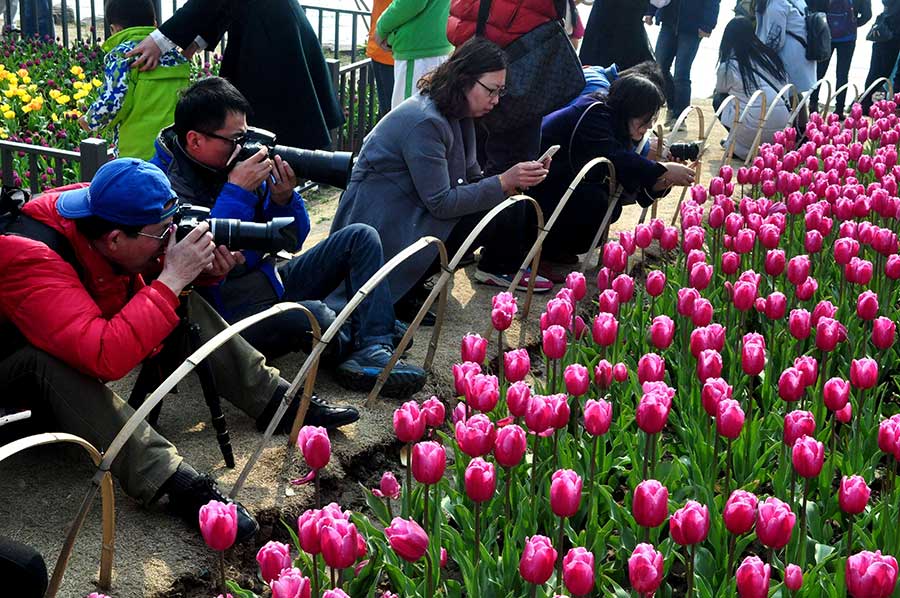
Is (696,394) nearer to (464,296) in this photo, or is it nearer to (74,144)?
(464,296)

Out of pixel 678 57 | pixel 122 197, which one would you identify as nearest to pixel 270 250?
pixel 122 197

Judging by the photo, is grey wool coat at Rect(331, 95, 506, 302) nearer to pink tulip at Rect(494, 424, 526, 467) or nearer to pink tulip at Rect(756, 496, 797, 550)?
pink tulip at Rect(494, 424, 526, 467)

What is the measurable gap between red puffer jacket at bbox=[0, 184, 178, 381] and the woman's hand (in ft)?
6.29

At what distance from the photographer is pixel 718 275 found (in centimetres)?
462

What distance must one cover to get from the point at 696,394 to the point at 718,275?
1.17 meters

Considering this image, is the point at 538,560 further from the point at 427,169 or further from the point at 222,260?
the point at 427,169

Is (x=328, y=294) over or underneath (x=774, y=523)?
underneath

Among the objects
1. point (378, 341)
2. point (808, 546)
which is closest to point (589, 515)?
point (808, 546)

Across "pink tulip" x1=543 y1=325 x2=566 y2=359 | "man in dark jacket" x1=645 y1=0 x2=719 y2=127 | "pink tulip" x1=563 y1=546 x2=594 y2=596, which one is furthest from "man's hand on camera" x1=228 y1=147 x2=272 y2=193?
"man in dark jacket" x1=645 y1=0 x2=719 y2=127

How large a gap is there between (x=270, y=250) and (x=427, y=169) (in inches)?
47.3

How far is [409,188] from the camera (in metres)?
4.64

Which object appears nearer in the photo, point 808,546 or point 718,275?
point 808,546

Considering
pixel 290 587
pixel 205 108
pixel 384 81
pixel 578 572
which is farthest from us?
pixel 384 81

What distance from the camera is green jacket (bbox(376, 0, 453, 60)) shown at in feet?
19.4
